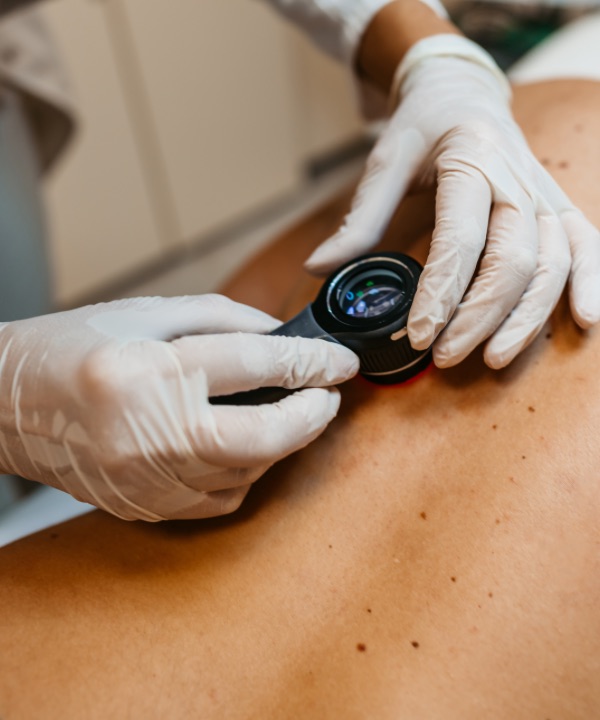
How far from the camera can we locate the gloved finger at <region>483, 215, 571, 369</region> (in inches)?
29.7

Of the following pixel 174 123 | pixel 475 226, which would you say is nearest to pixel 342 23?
pixel 475 226

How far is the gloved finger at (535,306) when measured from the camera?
29.7 inches

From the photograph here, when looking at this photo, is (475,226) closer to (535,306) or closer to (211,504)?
(535,306)

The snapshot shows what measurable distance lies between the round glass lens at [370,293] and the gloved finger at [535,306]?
12cm

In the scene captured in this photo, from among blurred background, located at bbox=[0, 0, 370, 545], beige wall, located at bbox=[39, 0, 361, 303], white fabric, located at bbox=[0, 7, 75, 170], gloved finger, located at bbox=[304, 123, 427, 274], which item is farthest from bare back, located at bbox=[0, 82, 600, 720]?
beige wall, located at bbox=[39, 0, 361, 303]

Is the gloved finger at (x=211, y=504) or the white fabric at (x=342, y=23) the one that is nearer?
the gloved finger at (x=211, y=504)

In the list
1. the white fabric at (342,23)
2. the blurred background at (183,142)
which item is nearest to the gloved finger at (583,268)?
the white fabric at (342,23)

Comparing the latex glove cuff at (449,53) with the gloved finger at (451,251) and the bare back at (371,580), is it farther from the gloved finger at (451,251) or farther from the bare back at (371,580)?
the bare back at (371,580)

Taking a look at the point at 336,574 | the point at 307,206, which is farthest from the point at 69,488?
the point at 307,206

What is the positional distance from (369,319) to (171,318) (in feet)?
0.68

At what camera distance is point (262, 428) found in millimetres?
685

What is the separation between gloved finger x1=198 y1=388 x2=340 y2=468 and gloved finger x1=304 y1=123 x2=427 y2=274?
0.21 m

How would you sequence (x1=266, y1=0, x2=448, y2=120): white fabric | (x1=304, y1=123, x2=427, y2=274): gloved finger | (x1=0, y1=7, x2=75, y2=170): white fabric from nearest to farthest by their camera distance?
(x1=304, y1=123, x2=427, y2=274): gloved finger
(x1=266, y1=0, x2=448, y2=120): white fabric
(x1=0, y1=7, x2=75, y2=170): white fabric

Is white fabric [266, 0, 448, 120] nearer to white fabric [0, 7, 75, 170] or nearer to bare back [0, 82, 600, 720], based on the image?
white fabric [0, 7, 75, 170]
